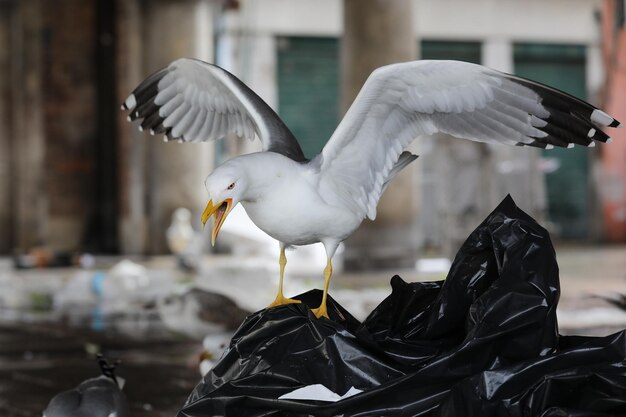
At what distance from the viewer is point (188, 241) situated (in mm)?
12625

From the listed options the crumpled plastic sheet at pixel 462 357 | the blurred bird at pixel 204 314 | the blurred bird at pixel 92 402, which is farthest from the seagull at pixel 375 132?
the blurred bird at pixel 204 314

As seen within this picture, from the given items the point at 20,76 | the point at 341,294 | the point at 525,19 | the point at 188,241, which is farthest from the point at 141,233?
the point at 525,19

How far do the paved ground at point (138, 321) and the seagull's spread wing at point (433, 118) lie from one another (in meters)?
1.80

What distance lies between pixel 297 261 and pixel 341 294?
5.30 m

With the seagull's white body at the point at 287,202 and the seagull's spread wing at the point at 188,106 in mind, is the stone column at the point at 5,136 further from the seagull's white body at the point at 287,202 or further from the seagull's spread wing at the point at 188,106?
the seagull's white body at the point at 287,202

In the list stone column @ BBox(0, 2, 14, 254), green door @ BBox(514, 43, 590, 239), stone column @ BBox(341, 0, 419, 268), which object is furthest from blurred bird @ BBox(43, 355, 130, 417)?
green door @ BBox(514, 43, 590, 239)

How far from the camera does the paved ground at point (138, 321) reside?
15.8ft

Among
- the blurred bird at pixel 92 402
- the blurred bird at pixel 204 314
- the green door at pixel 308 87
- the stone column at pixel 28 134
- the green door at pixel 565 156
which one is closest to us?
the blurred bird at pixel 92 402

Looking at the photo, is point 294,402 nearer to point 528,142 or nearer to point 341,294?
point 528,142

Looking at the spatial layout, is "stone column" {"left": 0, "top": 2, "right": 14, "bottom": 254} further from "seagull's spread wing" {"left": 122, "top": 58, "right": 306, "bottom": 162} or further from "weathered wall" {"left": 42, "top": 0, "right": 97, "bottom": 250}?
"seagull's spread wing" {"left": 122, "top": 58, "right": 306, "bottom": 162}

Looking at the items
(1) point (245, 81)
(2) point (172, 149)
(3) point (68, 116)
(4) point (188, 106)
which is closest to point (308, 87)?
(1) point (245, 81)

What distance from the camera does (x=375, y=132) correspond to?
2.91 m

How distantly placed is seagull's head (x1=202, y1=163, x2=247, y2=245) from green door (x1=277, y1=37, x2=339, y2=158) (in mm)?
14735

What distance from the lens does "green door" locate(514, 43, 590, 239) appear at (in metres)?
18.0
